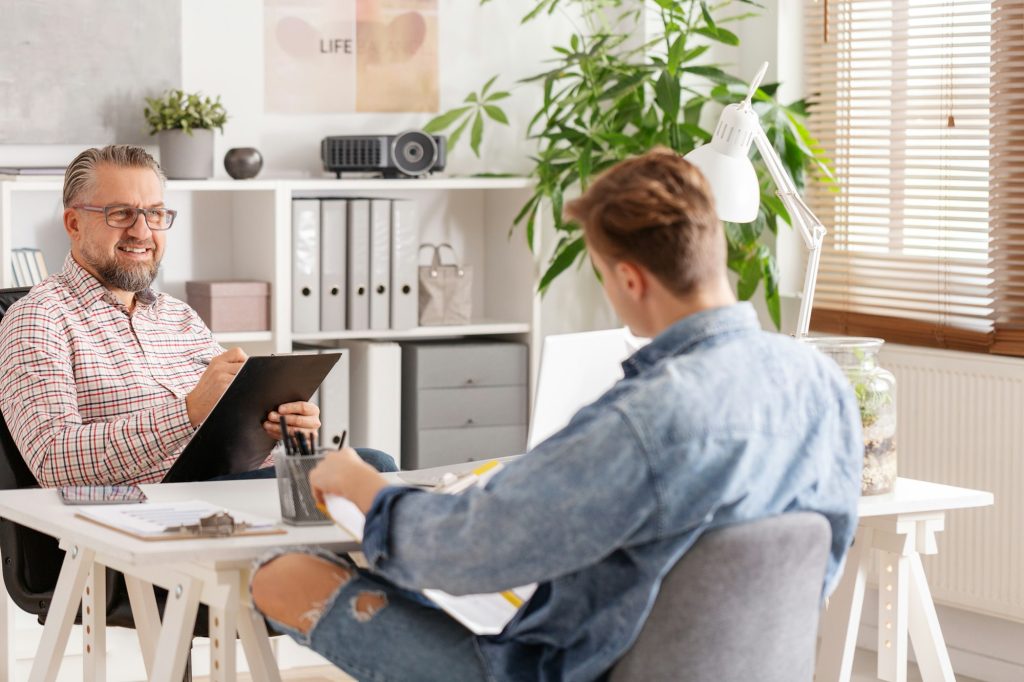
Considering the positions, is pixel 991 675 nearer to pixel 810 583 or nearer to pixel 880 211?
pixel 880 211

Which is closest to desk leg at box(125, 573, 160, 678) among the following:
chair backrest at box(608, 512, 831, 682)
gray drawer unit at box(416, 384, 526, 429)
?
chair backrest at box(608, 512, 831, 682)

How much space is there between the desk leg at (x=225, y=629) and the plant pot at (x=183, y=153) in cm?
195

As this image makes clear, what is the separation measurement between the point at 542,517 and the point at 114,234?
63.5 inches

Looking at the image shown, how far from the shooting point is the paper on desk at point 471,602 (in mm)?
1916

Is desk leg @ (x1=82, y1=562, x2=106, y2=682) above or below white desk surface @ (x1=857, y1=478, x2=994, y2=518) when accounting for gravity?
below

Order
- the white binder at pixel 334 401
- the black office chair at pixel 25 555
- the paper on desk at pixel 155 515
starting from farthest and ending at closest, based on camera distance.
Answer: the white binder at pixel 334 401 → the black office chair at pixel 25 555 → the paper on desk at pixel 155 515

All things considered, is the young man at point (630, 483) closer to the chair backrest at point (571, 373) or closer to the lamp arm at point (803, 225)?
the chair backrest at point (571, 373)

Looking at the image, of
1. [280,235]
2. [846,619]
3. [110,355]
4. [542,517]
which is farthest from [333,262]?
[542,517]

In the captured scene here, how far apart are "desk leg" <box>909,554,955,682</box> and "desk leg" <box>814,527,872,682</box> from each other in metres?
0.09

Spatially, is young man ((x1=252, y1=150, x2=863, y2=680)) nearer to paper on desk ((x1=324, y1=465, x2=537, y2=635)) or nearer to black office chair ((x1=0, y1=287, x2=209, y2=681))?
paper on desk ((x1=324, y1=465, x2=537, y2=635))

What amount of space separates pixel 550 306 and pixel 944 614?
143cm

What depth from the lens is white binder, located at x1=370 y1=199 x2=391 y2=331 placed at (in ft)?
13.1

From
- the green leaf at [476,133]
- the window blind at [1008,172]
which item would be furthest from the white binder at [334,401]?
the window blind at [1008,172]

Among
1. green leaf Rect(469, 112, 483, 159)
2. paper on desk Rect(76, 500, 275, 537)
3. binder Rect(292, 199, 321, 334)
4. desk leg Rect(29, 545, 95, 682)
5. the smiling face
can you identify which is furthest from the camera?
green leaf Rect(469, 112, 483, 159)
